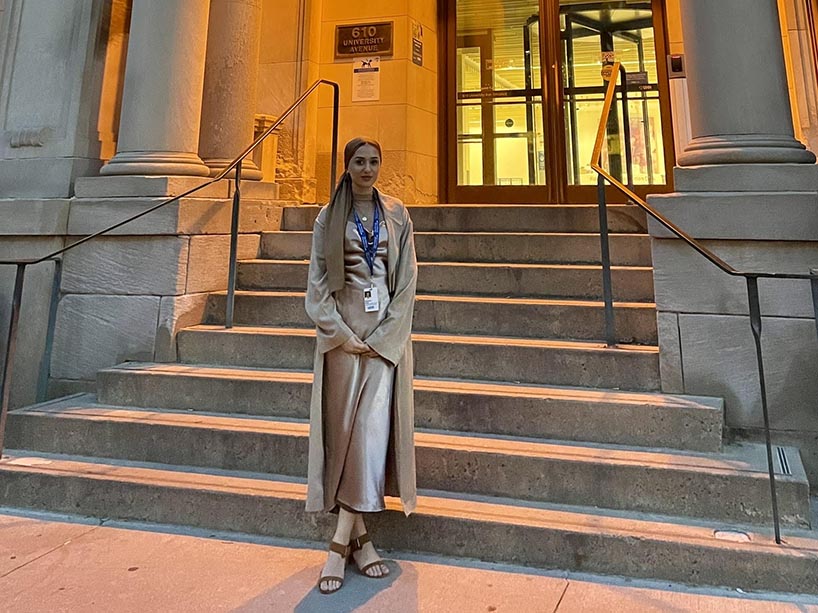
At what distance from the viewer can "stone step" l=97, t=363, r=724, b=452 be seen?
2.92 meters

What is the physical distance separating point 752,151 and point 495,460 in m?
2.52

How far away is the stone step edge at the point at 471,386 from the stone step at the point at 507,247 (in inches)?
59.7

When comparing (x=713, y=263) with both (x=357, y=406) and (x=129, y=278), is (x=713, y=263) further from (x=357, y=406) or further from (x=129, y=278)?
(x=129, y=278)

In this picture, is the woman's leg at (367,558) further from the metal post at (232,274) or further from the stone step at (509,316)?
the metal post at (232,274)

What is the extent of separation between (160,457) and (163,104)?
9.64 ft

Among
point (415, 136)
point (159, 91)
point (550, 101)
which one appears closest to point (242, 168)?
point (159, 91)

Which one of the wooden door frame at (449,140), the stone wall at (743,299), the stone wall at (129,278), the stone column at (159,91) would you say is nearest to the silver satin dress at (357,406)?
the stone wall at (743,299)

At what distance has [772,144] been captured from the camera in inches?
135

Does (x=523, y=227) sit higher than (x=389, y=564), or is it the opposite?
(x=523, y=227)

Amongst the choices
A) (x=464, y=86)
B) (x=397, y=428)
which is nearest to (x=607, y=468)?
(x=397, y=428)

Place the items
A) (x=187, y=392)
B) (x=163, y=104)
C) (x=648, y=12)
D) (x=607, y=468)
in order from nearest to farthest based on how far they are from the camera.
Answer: (x=607, y=468)
(x=187, y=392)
(x=163, y=104)
(x=648, y=12)

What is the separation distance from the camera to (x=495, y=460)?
2795 mm

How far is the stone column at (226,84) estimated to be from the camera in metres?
5.27

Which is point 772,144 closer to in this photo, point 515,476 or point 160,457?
point 515,476
